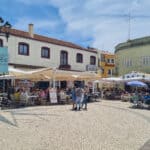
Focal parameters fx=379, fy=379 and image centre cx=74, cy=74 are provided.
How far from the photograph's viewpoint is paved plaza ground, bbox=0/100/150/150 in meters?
11.1

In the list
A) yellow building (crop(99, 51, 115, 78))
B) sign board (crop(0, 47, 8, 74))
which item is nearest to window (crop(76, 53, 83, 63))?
yellow building (crop(99, 51, 115, 78))

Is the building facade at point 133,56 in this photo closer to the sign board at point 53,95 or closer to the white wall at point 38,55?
the white wall at point 38,55

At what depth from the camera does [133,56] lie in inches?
2014

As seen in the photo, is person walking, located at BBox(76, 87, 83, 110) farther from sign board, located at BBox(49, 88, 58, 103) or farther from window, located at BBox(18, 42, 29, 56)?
window, located at BBox(18, 42, 29, 56)

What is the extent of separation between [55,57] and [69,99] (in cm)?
1559

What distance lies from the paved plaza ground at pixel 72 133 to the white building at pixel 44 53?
20088 millimetres

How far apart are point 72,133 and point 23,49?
26.7 m

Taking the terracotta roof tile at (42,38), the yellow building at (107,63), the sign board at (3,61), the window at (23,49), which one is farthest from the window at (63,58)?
the sign board at (3,61)

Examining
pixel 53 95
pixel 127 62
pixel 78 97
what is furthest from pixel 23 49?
pixel 127 62

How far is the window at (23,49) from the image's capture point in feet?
126

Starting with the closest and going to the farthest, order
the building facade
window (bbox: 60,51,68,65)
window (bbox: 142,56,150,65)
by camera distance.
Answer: window (bbox: 60,51,68,65) < window (bbox: 142,56,150,65) < the building facade

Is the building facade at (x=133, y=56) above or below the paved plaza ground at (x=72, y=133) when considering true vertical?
above

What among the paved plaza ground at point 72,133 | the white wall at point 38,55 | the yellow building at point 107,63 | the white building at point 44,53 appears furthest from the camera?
the yellow building at point 107,63

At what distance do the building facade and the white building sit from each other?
5263 mm
